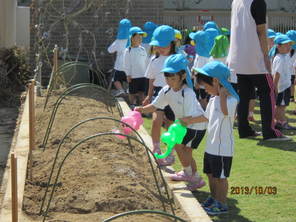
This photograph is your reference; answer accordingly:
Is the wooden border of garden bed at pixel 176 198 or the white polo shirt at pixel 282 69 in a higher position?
the white polo shirt at pixel 282 69

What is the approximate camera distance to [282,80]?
9.34m

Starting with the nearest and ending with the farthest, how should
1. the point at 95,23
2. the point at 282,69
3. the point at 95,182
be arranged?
the point at 95,182
the point at 282,69
the point at 95,23

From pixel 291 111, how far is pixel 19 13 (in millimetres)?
9763

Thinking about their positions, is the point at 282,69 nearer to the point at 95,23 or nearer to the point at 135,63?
the point at 135,63

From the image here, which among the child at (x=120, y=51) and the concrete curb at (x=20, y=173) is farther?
the child at (x=120, y=51)

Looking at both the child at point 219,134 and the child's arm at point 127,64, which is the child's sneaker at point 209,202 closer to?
the child at point 219,134

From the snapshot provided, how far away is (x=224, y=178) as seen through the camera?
17.3 ft

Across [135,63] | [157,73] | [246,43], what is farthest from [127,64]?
[246,43]

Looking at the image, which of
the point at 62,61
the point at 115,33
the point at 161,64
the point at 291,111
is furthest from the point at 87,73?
the point at 161,64

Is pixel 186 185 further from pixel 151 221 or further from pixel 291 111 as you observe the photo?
pixel 291 111

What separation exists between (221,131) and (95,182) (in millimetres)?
1108

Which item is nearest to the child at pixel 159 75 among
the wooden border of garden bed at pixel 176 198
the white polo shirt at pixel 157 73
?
the white polo shirt at pixel 157 73

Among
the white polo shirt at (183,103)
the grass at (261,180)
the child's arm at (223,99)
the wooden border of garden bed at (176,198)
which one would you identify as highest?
A: the child's arm at (223,99)

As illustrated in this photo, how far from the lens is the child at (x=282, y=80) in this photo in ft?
30.5
